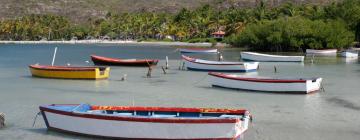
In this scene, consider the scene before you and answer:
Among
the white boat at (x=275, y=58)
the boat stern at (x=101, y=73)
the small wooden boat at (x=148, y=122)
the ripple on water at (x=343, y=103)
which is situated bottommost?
the white boat at (x=275, y=58)

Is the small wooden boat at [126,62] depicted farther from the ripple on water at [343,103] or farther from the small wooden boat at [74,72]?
the ripple on water at [343,103]

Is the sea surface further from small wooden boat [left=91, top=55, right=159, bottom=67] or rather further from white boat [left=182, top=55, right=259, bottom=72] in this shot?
small wooden boat [left=91, top=55, right=159, bottom=67]

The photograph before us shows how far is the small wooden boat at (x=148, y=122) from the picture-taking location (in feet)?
63.0

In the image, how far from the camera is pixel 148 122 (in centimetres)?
1964

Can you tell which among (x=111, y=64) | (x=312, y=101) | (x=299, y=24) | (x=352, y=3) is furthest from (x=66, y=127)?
(x=352, y=3)

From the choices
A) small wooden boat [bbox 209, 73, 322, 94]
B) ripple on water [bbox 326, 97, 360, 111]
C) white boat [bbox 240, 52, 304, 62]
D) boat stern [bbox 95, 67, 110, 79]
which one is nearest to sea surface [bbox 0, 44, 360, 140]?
ripple on water [bbox 326, 97, 360, 111]

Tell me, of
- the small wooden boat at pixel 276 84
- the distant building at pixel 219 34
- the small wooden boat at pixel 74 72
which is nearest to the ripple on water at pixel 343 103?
the small wooden boat at pixel 276 84

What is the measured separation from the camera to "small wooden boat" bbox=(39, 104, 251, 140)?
1920 cm

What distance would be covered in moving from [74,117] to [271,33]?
92031 millimetres

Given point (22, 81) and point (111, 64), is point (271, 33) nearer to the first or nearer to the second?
point (111, 64)

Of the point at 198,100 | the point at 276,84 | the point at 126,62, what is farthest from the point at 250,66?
the point at 198,100

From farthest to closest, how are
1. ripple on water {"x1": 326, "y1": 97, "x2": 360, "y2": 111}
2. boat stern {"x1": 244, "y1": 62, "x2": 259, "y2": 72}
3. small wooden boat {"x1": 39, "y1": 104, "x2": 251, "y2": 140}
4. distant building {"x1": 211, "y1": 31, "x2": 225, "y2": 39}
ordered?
distant building {"x1": 211, "y1": 31, "x2": 225, "y2": 39}
boat stern {"x1": 244, "y1": 62, "x2": 259, "y2": 72}
ripple on water {"x1": 326, "y1": 97, "x2": 360, "y2": 111}
small wooden boat {"x1": 39, "y1": 104, "x2": 251, "y2": 140}

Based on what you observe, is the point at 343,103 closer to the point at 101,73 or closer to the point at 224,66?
the point at 101,73

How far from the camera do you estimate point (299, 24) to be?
107m
